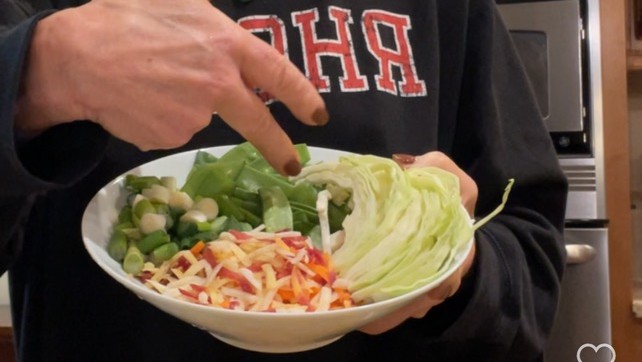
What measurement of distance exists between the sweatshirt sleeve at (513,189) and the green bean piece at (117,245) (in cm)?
37

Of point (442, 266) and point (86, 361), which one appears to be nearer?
point (442, 266)

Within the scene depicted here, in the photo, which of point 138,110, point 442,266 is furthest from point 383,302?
point 138,110

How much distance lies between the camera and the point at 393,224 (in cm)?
70

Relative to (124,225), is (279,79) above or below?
above

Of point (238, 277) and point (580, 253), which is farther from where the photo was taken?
point (580, 253)

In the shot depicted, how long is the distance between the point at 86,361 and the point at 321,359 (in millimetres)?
258

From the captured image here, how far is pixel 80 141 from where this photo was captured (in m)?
0.58

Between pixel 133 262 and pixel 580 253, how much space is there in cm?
137

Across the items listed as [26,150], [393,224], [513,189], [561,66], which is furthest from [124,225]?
[561,66]

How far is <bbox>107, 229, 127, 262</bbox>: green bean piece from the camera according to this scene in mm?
624

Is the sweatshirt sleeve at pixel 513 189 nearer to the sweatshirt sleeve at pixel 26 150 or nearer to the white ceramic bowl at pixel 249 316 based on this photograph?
the white ceramic bowl at pixel 249 316

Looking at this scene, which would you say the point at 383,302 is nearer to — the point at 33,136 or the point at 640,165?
the point at 33,136

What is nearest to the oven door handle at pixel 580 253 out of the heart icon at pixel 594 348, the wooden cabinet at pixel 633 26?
the heart icon at pixel 594 348

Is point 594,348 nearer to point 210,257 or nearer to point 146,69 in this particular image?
point 210,257
